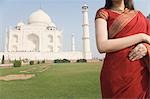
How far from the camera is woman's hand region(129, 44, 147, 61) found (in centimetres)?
140

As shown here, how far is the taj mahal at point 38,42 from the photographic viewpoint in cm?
3784

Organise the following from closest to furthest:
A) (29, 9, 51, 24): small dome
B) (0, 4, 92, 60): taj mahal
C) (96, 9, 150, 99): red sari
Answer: (96, 9, 150, 99): red sari < (0, 4, 92, 60): taj mahal < (29, 9, 51, 24): small dome

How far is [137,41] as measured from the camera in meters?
1.41

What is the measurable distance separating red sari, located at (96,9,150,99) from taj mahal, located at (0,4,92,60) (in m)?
35.2

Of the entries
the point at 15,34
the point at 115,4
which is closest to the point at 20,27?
the point at 15,34

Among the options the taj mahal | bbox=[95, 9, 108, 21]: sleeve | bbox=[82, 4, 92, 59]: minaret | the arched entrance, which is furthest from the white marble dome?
bbox=[95, 9, 108, 21]: sleeve

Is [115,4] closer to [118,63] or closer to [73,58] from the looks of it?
[118,63]

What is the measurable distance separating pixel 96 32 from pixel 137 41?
230mm

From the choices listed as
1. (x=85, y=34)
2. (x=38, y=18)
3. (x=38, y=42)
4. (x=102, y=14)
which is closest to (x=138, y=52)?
(x=102, y=14)

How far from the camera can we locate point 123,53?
4.65 feet

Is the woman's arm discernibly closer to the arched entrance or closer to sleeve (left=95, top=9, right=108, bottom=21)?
sleeve (left=95, top=9, right=108, bottom=21)

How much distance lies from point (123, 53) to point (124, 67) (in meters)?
0.08

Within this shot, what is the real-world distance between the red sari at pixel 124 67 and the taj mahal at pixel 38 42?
3524cm

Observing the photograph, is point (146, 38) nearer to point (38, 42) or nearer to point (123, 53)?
point (123, 53)
